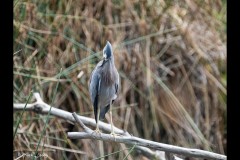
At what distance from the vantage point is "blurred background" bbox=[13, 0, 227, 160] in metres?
1.55

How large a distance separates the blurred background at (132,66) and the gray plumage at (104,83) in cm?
39

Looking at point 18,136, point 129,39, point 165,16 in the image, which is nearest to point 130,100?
point 129,39

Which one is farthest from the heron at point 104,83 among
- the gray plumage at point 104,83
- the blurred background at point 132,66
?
the blurred background at point 132,66

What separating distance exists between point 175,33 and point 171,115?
0.91ft

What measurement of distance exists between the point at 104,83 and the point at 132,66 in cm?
77

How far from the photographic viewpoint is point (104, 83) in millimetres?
994

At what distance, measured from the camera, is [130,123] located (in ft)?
5.66

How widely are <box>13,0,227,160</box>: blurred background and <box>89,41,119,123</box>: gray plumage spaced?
39 cm

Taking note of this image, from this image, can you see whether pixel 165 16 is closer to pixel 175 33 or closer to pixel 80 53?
pixel 175 33

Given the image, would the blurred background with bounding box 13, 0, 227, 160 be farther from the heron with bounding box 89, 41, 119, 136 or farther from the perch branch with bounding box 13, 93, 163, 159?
the heron with bounding box 89, 41, 119, 136
